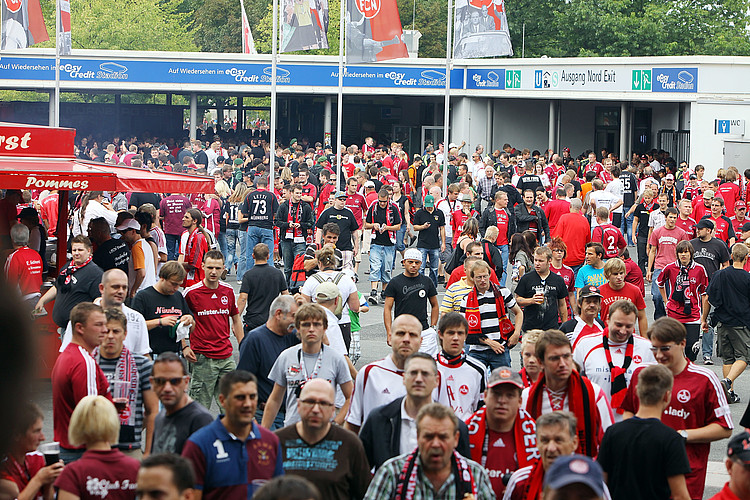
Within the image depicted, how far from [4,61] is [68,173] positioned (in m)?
28.2

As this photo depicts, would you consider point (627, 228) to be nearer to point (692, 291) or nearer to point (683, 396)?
point (692, 291)

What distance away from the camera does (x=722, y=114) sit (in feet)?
101

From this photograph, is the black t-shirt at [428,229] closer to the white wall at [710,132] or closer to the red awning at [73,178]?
the red awning at [73,178]

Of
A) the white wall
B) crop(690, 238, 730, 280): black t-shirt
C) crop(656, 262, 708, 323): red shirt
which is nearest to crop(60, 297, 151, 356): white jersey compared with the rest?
crop(656, 262, 708, 323): red shirt

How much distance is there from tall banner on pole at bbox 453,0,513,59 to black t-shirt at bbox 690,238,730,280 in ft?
30.4

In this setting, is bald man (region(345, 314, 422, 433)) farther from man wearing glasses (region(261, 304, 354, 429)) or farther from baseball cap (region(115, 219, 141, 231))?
baseball cap (region(115, 219, 141, 231))

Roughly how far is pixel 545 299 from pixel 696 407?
4.57 meters

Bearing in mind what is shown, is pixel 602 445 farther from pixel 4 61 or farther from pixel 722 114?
pixel 4 61

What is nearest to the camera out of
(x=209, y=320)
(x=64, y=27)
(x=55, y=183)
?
(x=209, y=320)

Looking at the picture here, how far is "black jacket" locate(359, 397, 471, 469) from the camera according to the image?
5371mm

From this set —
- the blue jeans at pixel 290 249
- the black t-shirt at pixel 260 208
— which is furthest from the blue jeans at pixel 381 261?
the black t-shirt at pixel 260 208

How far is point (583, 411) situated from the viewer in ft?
18.6

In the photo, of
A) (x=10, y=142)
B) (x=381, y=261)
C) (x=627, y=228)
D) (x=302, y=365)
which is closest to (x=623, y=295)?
(x=302, y=365)

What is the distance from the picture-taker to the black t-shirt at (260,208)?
17.2 metres
